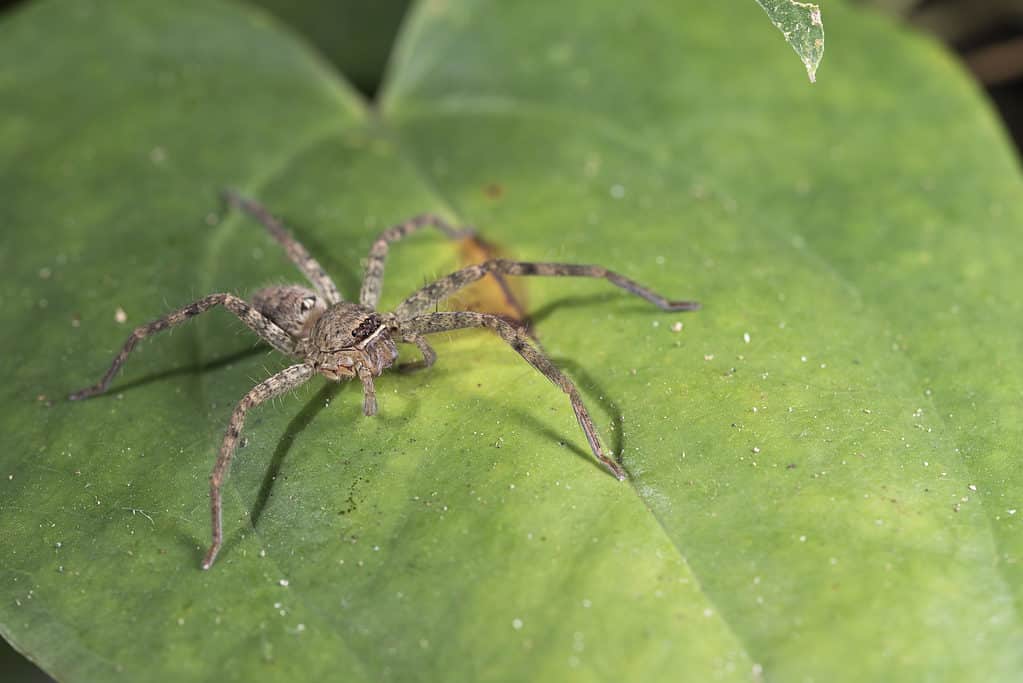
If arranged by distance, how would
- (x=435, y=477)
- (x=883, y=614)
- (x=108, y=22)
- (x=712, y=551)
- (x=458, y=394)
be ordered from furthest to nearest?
(x=108, y=22)
(x=458, y=394)
(x=435, y=477)
(x=712, y=551)
(x=883, y=614)

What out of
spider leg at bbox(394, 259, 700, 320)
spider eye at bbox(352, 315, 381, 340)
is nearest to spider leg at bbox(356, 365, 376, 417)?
spider eye at bbox(352, 315, 381, 340)

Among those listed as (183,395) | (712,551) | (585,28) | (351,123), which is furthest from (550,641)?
(585,28)

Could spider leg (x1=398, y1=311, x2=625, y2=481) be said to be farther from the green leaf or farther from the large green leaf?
the green leaf

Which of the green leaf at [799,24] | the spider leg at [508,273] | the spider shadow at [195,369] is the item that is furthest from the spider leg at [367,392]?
the green leaf at [799,24]

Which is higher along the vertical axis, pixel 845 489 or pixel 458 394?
pixel 845 489

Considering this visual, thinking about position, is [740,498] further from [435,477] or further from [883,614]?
[435,477]

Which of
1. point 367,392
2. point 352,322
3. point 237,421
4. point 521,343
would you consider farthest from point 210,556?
point 521,343

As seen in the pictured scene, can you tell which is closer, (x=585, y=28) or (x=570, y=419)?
(x=570, y=419)

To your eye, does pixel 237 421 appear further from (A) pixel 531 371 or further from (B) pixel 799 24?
(B) pixel 799 24
